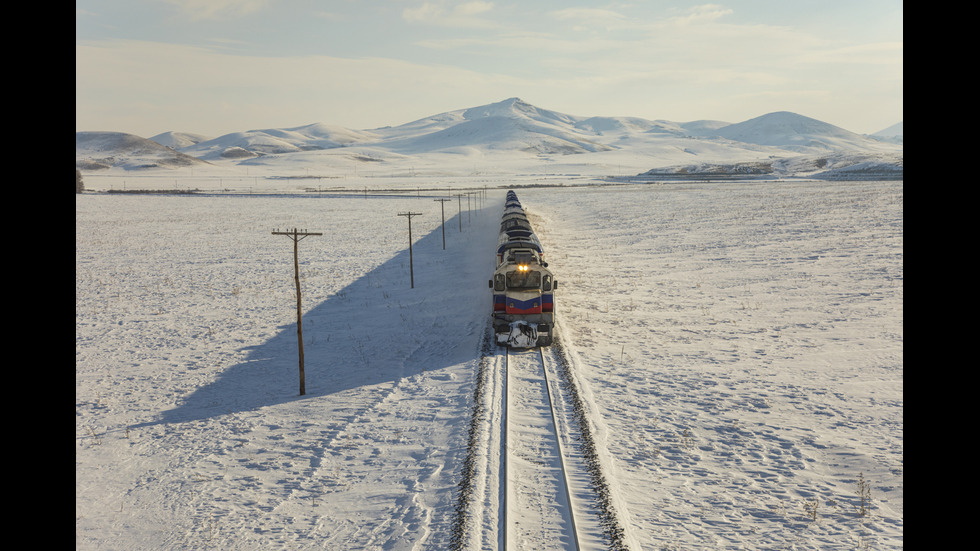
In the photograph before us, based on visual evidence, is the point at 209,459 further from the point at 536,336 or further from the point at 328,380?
the point at 536,336

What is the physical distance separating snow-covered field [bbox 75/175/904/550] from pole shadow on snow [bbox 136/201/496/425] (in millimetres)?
145

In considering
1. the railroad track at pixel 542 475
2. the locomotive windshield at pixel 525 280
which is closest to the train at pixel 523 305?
the locomotive windshield at pixel 525 280

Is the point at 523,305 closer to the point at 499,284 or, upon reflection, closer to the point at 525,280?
the point at 525,280

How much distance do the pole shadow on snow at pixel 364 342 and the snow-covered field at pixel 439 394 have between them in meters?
0.15

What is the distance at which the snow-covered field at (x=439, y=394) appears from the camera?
41.8ft

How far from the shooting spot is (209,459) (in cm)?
1562

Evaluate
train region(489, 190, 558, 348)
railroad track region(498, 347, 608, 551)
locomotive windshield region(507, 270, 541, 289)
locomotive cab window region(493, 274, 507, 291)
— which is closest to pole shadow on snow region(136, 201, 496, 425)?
train region(489, 190, 558, 348)

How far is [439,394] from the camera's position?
19.4 meters

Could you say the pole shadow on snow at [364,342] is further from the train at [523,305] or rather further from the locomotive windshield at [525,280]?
the locomotive windshield at [525,280]

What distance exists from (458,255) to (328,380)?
90.2 ft

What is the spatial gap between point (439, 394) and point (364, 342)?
23.9 feet

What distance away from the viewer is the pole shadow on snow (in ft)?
66.4
